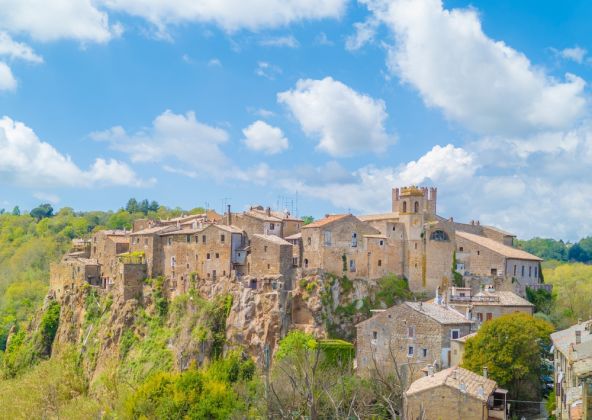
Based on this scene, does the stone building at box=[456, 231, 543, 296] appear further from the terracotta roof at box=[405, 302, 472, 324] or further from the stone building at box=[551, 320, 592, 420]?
the stone building at box=[551, 320, 592, 420]

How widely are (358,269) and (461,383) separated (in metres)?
23.5

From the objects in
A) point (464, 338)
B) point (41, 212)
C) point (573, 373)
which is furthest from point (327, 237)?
point (41, 212)

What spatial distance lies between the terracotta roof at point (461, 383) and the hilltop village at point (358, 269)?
7107mm

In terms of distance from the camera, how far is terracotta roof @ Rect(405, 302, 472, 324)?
55.3 meters

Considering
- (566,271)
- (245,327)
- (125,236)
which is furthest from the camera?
(566,271)

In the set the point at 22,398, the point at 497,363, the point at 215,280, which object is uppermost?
the point at 215,280

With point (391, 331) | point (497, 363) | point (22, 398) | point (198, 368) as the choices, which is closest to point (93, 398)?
point (22, 398)

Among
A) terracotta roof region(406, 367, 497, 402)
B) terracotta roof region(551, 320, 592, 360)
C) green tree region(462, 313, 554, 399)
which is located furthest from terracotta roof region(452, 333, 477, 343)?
terracotta roof region(551, 320, 592, 360)

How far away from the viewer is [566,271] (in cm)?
10138

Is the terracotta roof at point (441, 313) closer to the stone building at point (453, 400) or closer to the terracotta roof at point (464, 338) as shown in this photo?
the terracotta roof at point (464, 338)

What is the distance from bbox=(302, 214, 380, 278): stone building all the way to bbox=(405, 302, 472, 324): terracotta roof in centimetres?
1040

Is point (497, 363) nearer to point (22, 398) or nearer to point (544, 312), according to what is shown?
point (544, 312)

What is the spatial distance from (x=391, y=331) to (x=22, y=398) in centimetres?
3853

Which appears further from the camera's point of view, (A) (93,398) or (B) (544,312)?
(A) (93,398)
